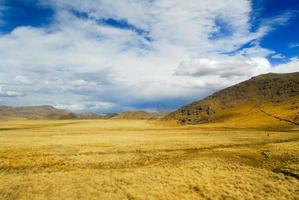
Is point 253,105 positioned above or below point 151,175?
above

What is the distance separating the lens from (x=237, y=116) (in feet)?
450

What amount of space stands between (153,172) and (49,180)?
9.05 metres

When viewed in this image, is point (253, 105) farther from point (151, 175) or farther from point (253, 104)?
point (151, 175)

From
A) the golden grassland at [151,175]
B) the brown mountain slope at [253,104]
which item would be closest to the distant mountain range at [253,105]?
the brown mountain slope at [253,104]

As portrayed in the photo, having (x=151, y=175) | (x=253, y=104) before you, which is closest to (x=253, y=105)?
(x=253, y=104)

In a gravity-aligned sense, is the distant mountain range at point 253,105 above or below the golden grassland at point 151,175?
above

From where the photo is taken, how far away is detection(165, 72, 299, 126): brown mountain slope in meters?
122

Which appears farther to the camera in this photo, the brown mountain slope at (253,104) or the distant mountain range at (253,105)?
the brown mountain slope at (253,104)

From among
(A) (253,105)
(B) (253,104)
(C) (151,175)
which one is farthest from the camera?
(B) (253,104)

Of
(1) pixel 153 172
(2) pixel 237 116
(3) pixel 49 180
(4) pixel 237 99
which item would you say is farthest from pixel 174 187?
(4) pixel 237 99

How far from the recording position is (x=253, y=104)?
15475 centimetres

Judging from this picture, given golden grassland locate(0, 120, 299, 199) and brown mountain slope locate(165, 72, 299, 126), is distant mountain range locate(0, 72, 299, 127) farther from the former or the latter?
golden grassland locate(0, 120, 299, 199)

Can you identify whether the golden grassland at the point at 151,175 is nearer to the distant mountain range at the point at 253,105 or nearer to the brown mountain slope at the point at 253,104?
the distant mountain range at the point at 253,105

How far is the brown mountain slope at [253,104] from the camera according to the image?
400ft
